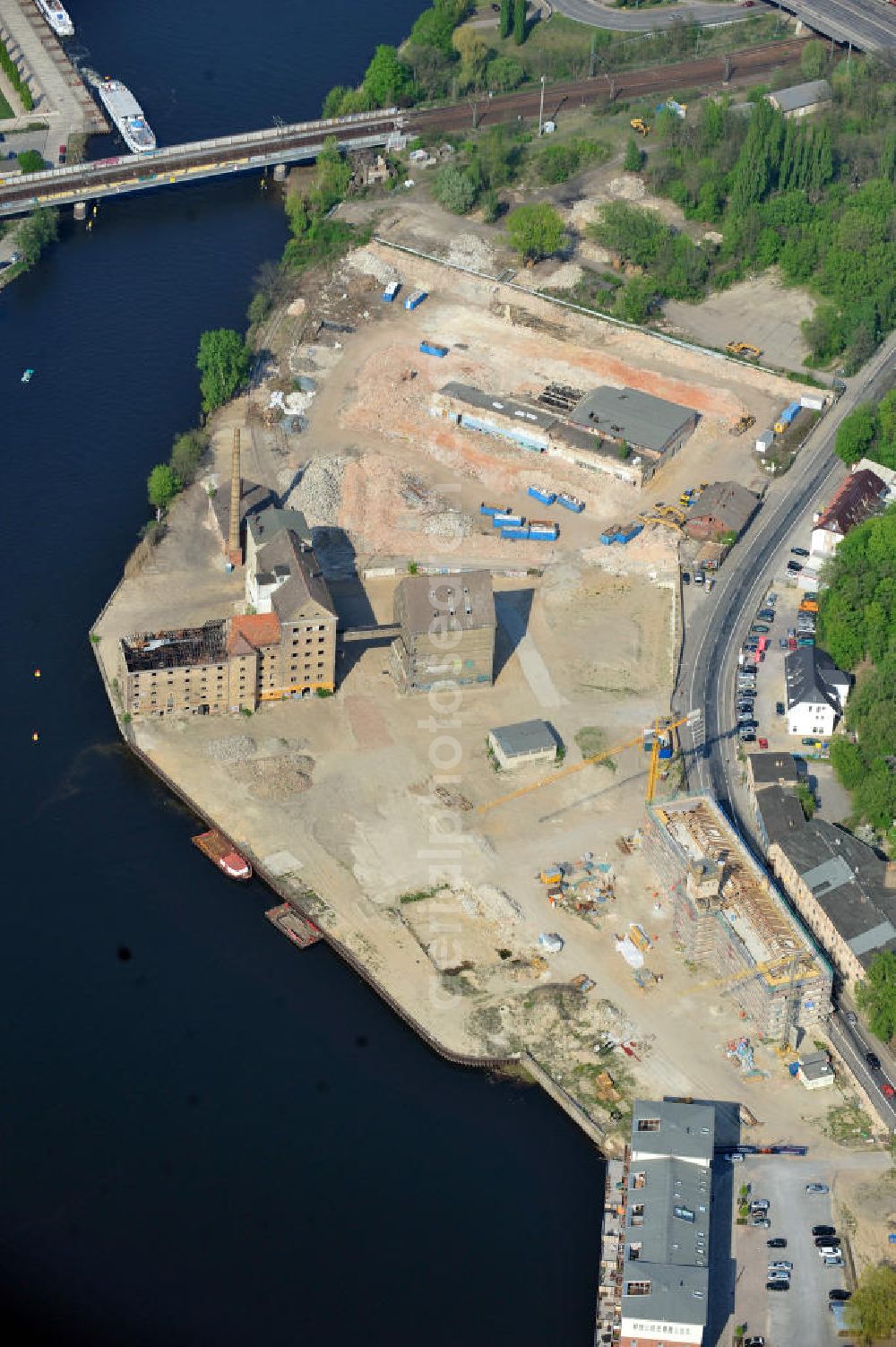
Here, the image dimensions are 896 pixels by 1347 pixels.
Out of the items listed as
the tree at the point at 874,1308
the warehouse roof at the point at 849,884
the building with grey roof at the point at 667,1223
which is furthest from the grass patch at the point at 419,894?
the tree at the point at 874,1308

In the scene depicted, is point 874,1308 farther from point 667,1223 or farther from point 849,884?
point 849,884

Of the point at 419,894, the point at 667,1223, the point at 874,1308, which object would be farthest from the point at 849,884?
the point at 874,1308

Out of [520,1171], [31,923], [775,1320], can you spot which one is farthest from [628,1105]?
[31,923]

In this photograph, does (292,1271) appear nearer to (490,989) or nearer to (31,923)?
(490,989)

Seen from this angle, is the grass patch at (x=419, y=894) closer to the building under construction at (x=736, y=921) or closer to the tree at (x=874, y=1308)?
the building under construction at (x=736, y=921)

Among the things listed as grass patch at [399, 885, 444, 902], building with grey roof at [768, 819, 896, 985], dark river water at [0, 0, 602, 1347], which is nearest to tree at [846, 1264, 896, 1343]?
dark river water at [0, 0, 602, 1347]
